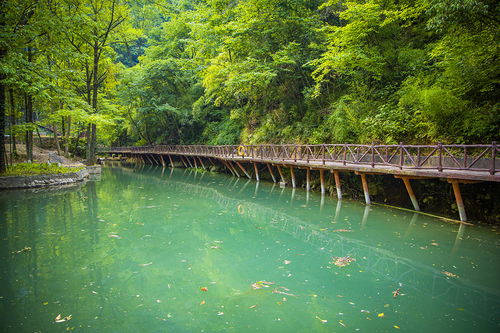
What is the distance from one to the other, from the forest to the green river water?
15.6ft

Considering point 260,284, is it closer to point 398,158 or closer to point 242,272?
point 242,272

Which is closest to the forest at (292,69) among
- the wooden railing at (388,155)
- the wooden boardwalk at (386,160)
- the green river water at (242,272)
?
the wooden railing at (388,155)

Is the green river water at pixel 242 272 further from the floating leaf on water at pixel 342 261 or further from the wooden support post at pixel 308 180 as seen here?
the wooden support post at pixel 308 180

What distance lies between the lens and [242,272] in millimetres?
6340

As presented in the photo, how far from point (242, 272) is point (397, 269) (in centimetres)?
344

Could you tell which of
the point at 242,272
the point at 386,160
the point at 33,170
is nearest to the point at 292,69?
the point at 386,160

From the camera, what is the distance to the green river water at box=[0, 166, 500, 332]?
464cm

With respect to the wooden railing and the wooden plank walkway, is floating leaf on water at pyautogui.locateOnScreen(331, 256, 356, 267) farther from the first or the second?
the wooden railing

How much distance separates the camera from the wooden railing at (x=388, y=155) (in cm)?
906

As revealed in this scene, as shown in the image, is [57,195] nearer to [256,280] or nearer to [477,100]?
[256,280]

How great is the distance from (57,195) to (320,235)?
41.3 feet

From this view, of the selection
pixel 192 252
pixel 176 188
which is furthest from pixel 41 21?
pixel 192 252

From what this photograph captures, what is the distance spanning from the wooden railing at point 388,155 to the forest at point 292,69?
60cm

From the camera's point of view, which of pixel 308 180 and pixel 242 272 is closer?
pixel 242 272
